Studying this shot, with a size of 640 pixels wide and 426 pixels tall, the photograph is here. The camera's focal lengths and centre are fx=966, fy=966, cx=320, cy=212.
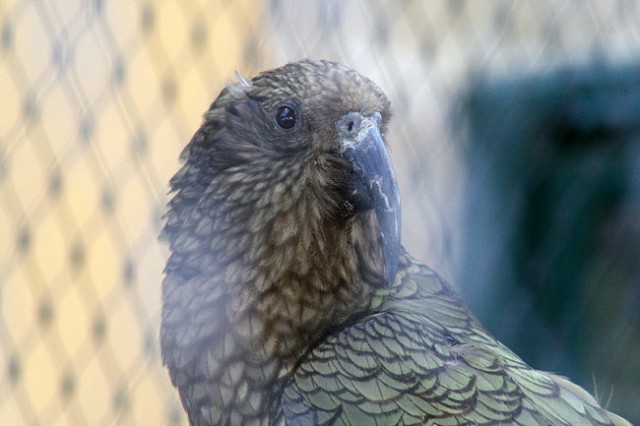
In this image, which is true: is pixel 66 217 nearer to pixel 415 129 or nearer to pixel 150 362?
pixel 150 362

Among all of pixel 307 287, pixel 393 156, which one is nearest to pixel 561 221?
pixel 393 156

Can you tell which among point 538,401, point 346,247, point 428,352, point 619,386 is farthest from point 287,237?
point 619,386

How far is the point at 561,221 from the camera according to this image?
3039mm

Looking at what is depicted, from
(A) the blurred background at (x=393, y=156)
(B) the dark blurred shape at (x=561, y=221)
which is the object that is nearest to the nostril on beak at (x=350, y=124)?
(A) the blurred background at (x=393, y=156)

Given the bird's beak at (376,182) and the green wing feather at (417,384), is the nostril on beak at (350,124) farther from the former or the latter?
the green wing feather at (417,384)

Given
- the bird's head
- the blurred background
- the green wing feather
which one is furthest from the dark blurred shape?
the bird's head

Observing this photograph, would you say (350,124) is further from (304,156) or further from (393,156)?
(393,156)

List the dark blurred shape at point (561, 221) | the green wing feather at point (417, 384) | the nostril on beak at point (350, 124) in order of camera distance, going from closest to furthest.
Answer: the green wing feather at point (417, 384) < the nostril on beak at point (350, 124) < the dark blurred shape at point (561, 221)

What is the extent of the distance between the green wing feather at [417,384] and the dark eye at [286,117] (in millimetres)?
348

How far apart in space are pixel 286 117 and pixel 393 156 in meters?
1.36

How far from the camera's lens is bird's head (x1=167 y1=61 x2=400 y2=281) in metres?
1.55

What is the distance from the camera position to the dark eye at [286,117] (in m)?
1.62

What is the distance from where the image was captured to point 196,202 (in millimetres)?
1694

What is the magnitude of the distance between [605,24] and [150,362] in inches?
82.1
